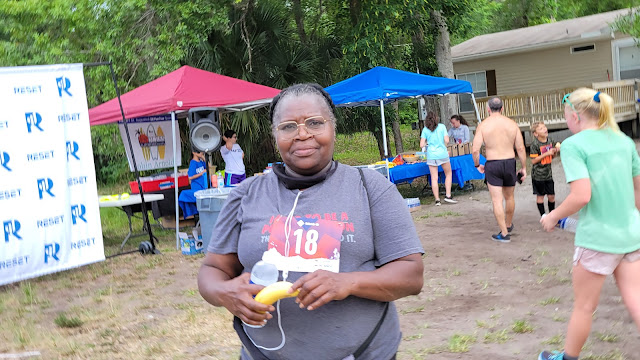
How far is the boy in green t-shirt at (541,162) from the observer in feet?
29.3

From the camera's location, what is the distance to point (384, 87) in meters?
12.2

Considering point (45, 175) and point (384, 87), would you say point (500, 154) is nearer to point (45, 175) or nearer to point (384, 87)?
point (384, 87)

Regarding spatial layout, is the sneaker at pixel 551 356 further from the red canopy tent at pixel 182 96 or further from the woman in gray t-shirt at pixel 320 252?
the red canopy tent at pixel 182 96

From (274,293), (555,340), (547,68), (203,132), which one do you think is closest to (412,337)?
(555,340)

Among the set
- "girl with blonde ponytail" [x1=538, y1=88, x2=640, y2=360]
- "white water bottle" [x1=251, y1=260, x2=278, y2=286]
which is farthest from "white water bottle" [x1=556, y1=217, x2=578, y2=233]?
"white water bottle" [x1=251, y1=260, x2=278, y2=286]

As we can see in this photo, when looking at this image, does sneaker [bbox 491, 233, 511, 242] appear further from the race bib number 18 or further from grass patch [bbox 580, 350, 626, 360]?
the race bib number 18

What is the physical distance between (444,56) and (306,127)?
1673 centimetres

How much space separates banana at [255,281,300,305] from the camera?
1805 millimetres

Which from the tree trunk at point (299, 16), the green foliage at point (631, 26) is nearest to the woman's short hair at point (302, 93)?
the green foliage at point (631, 26)

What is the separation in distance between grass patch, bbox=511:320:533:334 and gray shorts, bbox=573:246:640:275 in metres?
1.56

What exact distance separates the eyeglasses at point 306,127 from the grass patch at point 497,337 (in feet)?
11.1

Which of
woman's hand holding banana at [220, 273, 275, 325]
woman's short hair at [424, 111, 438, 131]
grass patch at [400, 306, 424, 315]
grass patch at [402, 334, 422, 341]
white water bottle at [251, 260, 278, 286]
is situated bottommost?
grass patch at [402, 334, 422, 341]

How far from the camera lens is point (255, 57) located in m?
16.7

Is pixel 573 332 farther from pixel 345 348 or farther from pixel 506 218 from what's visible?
pixel 506 218
